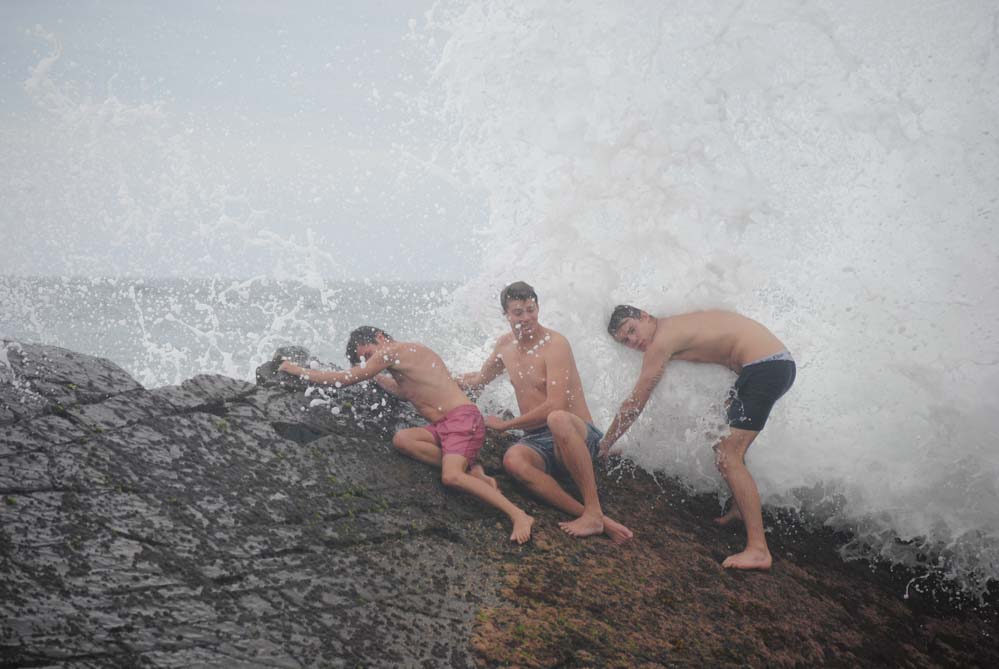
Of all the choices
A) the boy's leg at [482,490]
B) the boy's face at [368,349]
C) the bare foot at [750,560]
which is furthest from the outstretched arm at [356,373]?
the bare foot at [750,560]

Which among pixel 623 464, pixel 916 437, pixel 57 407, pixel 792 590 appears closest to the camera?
pixel 57 407

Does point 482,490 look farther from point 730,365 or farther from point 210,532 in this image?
point 730,365

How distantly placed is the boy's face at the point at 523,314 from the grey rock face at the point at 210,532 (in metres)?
1.16

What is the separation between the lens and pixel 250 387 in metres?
4.56

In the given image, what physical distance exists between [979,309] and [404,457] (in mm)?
5664

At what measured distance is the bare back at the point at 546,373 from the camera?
4484 mm

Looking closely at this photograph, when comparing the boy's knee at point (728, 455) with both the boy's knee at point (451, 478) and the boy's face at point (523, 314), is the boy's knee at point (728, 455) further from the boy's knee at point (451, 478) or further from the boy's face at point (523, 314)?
the boy's knee at point (451, 478)

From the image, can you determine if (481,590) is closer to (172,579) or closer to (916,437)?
(172,579)

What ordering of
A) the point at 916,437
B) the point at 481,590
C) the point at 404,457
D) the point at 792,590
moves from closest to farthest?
1. the point at 481,590
2. the point at 792,590
3. the point at 404,457
4. the point at 916,437

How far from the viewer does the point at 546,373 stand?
14.9 ft

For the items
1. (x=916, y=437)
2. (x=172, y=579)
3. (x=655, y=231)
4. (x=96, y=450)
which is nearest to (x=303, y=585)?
(x=172, y=579)

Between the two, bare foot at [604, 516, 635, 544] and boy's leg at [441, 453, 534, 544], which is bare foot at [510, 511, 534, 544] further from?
bare foot at [604, 516, 635, 544]

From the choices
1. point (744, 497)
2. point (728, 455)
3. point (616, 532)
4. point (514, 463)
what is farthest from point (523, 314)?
point (744, 497)

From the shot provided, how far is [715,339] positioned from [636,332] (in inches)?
22.0
